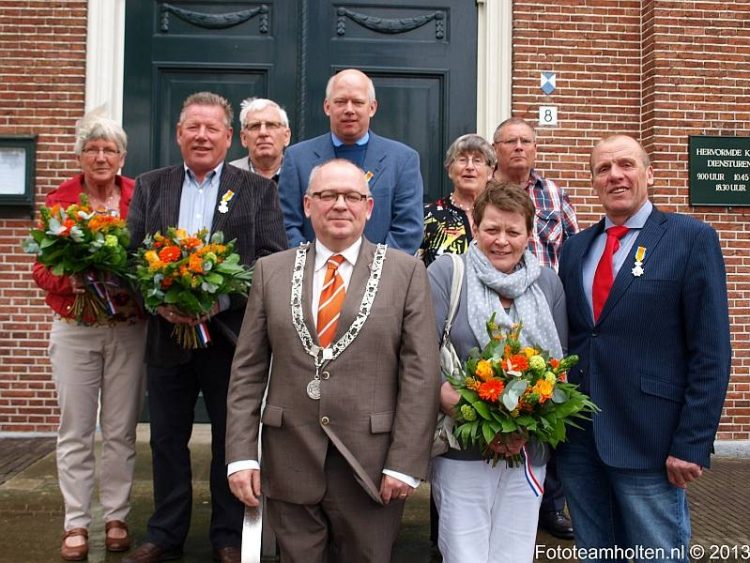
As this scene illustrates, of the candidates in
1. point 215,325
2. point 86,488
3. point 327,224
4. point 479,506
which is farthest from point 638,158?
point 86,488

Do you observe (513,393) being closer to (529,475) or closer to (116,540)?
(529,475)

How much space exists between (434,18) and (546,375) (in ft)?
17.8

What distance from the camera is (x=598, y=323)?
3.20 m

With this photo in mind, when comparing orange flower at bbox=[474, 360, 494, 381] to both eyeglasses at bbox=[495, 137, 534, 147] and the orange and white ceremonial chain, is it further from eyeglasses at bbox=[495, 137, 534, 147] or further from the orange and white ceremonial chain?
eyeglasses at bbox=[495, 137, 534, 147]

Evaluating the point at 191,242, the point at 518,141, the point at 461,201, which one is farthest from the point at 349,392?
the point at 518,141

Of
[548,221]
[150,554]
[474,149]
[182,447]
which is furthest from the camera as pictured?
[548,221]

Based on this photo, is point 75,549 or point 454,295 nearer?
point 454,295

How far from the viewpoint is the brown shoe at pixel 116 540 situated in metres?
4.24

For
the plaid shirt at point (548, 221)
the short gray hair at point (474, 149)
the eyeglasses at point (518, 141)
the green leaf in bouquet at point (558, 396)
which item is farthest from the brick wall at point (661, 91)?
the green leaf in bouquet at point (558, 396)

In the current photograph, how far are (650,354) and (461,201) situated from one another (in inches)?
68.8

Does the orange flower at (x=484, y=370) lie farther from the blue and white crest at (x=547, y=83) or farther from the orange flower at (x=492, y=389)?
the blue and white crest at (x=547, y=83)

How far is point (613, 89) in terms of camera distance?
7.39 metres

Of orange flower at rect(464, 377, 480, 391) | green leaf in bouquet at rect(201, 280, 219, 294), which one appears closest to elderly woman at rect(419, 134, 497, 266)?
green leaf in bouquet at rect(201, 280, 219, 294)

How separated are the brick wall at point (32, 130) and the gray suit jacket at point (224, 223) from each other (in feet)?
11.4
